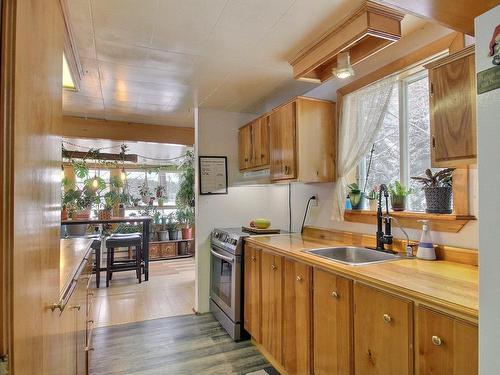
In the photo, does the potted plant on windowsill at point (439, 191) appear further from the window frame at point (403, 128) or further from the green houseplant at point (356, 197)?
the green houseplant at point (356, 197)

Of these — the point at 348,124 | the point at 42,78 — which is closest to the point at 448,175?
the point at 348,124

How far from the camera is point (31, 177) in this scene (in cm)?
79

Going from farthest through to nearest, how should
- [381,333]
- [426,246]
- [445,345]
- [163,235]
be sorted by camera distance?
[163,235], [426,246], [381,333], [445,345]

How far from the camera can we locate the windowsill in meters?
1.70

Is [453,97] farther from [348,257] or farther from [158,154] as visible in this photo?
[158,154]

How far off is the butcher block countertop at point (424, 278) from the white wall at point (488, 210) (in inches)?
8.7

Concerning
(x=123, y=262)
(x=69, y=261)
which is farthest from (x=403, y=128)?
(x=123, y=262)

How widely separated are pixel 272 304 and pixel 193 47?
2021 millimetres

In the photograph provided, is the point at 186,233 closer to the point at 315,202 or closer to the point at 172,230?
the point at 172,230

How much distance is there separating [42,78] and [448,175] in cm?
206

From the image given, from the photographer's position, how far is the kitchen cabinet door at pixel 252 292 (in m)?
2.56

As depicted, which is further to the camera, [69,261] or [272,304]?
[272,304]

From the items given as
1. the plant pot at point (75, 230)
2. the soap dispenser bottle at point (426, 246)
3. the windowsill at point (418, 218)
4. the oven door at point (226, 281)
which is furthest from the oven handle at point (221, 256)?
the plant pot at point (75, 230)

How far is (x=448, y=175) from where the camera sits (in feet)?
5.88
